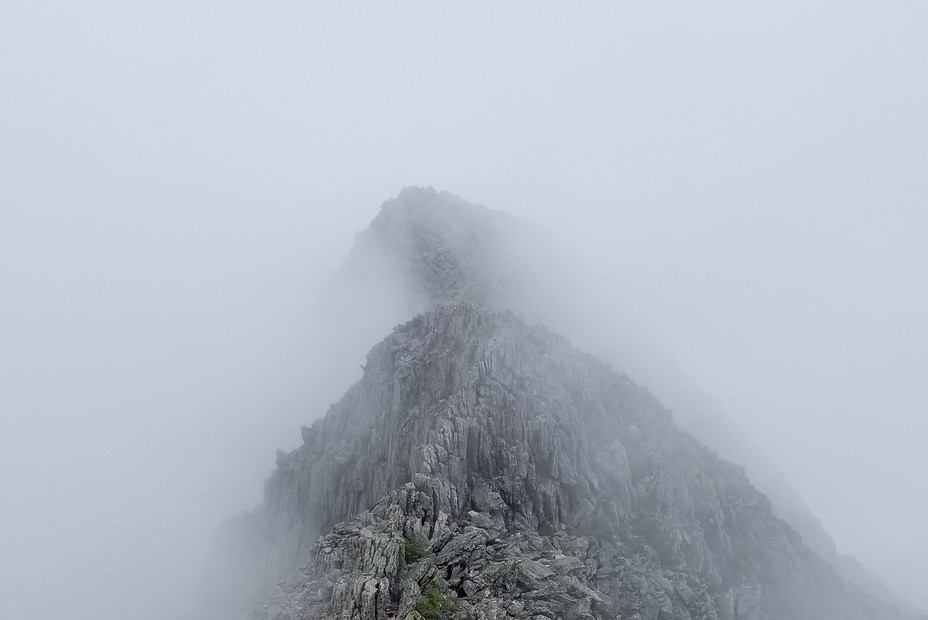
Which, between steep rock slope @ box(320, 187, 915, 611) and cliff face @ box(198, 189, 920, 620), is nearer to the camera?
cliff face @ box(198, 189, 920, 620)

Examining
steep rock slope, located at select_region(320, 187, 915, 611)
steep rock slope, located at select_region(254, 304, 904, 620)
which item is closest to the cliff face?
steep rock slope, located at select_region(254, 304, 904, 620)

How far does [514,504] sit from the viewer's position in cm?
8444

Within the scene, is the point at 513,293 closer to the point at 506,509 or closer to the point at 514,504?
the point at 514,504

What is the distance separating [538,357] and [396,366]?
23398mm

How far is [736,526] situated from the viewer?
96125 millimetres

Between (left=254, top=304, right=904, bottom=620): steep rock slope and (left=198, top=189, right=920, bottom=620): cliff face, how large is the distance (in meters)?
0.25

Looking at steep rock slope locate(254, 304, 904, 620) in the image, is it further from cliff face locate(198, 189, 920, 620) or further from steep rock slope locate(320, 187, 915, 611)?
steep rock slope locate(320, 187, 915, 611)

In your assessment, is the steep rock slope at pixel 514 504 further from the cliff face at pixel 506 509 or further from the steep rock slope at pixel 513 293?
the steep rock slope at pixel 513 293

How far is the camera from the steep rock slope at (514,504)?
226 feet

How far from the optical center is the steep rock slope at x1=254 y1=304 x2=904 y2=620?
226 ft

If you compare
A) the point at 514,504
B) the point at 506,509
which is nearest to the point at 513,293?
the point at 514,504

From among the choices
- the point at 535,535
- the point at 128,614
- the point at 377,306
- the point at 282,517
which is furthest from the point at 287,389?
the point at 535,535

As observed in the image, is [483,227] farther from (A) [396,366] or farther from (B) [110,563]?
(B) [110,563]

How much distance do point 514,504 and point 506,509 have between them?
2.07 m
